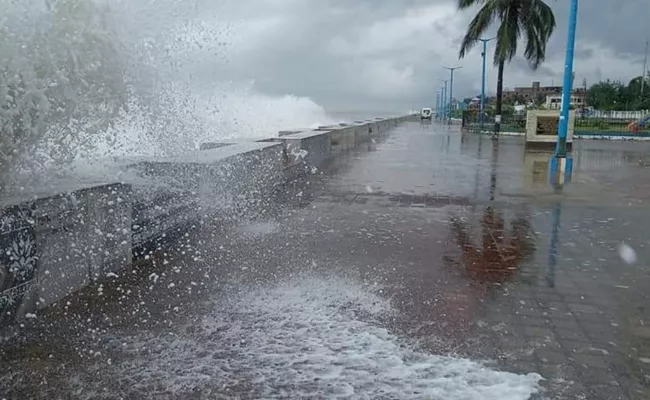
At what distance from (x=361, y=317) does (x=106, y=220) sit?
2.19 m

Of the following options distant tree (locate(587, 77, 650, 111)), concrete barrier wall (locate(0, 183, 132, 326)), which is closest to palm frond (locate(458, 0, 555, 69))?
concrete barrier wall (locate(0, 183, 132, 326))

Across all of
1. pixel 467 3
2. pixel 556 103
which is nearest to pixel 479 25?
pixel 467 3

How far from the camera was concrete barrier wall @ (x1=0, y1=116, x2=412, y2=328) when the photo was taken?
3.80 m

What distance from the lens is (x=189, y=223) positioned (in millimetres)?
6562

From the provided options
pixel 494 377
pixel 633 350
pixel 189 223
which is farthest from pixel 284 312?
pixel 189 223

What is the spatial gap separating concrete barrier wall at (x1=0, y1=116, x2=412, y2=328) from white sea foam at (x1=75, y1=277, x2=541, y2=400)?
0.85m

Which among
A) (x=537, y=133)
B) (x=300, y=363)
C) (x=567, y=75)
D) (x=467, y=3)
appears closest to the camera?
(x=300, y=363)

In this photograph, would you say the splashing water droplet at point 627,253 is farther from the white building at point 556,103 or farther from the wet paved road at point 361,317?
the white building at point 556,103

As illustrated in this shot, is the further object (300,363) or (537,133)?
(537,133)

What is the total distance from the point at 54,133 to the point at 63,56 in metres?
0.61

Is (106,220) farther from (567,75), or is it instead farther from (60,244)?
(567,75)

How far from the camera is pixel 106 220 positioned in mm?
4742

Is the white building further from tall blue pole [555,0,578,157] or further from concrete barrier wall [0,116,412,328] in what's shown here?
concrete barrier wall [0,116,412,328]

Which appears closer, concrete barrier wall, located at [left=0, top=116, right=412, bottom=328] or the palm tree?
concrete barrier wall, located at [left=0, top=116, right=412, bottom=328]
